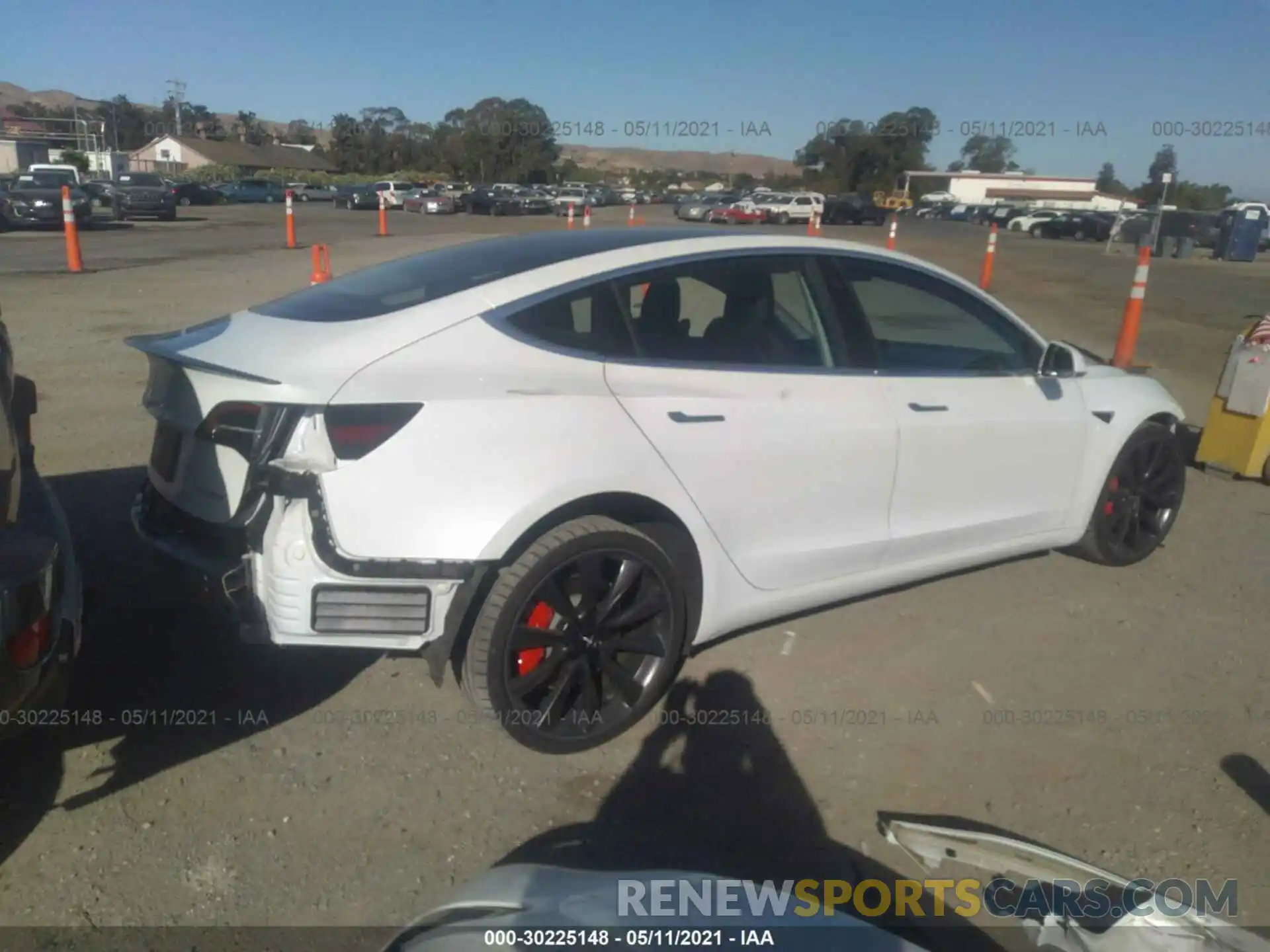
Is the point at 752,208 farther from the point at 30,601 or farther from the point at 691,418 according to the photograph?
the point at 30,601

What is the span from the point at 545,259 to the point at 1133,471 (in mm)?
3117

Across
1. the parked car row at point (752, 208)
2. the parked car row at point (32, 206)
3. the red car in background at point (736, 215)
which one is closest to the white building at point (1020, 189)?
the parked car row at point (752, 208)

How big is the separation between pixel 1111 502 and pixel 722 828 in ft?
9.55

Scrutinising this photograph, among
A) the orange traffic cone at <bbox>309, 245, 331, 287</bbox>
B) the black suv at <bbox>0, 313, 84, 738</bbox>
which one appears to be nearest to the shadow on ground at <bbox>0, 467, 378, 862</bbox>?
the black suv at <bbox>0, 313, 84, 738</bbox>

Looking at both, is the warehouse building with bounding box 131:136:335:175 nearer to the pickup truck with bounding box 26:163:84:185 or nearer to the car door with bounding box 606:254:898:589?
the pickup truck with bounding box 26:163:84:185

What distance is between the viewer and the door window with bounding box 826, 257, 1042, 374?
394cm

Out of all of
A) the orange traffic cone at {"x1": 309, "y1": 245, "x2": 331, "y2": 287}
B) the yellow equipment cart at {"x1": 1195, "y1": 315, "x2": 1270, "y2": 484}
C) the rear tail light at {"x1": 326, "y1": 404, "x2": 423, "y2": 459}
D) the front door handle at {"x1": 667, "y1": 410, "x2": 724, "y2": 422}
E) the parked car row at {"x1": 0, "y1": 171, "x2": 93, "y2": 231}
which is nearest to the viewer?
the rear tail light at {"x1": 326, "y1": 404, "x2": 423, "y2": 459}

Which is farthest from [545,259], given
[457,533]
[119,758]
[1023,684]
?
[1023,684]

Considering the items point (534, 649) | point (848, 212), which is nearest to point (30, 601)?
point (534, 649)

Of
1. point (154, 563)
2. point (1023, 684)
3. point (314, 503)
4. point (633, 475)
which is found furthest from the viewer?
point (154, 563)

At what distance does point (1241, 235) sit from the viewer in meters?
34.4

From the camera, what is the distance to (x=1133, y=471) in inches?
196

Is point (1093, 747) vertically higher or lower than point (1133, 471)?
lower

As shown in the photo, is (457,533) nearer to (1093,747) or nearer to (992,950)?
(992,950)
